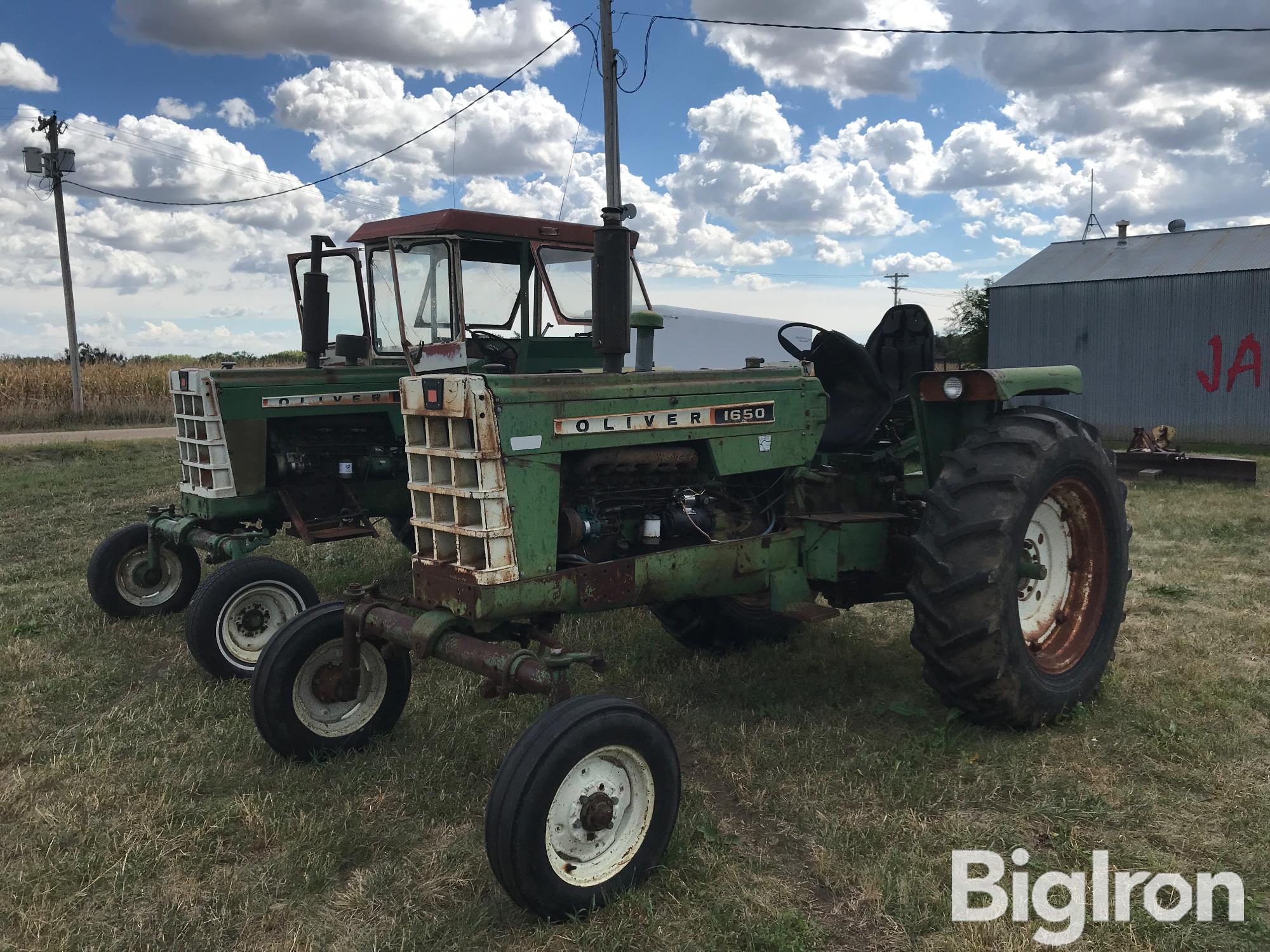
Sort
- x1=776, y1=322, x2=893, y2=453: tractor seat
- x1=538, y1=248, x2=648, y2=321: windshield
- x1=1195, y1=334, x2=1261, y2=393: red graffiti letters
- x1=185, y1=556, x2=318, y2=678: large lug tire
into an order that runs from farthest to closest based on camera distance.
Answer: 1. x1=1195, y1=334, x2=1261, y2=393: red graffiti letters
2. x1=538, y1=248, x2=648, y2=321: windshield
3. x1=185, y1=556, x2=318, y2=678: large lug tire
4. x1=776, y1=322, x2=893, y2=453: tractor seat

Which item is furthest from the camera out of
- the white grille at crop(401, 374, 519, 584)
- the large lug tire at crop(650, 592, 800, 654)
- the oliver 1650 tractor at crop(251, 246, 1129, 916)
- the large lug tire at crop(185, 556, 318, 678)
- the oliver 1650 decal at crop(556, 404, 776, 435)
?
the large lug tire at crop(650, 592, 800, 654)

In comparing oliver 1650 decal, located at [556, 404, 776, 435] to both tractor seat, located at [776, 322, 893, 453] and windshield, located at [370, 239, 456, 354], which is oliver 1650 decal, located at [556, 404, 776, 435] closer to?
tractor seat, located at [776, 322, 893, 453]

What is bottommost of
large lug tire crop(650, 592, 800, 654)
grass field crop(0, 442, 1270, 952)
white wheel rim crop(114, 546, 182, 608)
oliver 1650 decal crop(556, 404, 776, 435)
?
grass field crop(0, 442, 1270, 952)

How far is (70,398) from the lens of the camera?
792 inches

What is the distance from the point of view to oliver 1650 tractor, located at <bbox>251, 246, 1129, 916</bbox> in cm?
283

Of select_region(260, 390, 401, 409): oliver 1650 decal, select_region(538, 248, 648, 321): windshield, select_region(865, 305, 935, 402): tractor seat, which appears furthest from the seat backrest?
select_region(260, 390, 401, 409): oliver 1650 decal

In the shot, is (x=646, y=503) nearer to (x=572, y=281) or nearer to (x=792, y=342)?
(x=792, y=342)

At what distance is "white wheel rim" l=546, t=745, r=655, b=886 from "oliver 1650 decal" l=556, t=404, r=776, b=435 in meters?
1.12

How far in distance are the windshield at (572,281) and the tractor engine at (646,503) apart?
2.76 m

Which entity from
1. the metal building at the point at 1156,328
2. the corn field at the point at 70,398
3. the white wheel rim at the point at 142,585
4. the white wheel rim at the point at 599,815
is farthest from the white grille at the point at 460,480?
the corn field at the point at 70,398

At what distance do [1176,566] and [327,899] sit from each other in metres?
5.99

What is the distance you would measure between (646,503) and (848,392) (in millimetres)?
1378

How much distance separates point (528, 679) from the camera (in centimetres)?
296

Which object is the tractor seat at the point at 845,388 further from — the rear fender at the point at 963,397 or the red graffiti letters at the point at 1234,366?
the red graffiti letters at the point at 1234,366
